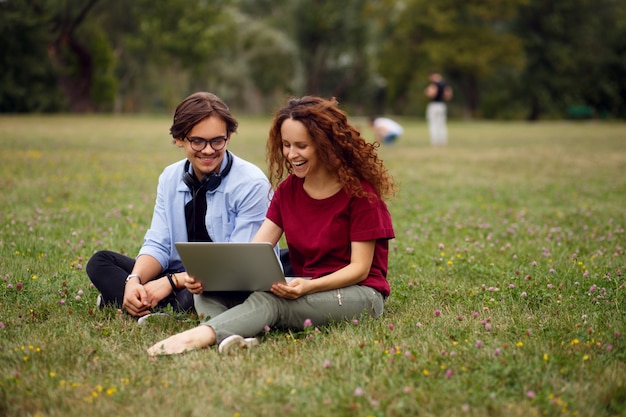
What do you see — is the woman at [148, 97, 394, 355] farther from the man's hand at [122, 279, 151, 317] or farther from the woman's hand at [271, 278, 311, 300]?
the man's hand at [122, 279, 151, 317]

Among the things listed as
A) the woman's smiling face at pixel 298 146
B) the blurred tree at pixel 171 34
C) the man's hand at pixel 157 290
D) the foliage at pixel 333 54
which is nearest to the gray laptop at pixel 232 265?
the man's hand at pixel 157 290

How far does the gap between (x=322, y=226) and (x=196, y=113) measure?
1.17 m

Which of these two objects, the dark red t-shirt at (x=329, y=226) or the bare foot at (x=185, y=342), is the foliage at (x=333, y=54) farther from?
the bare foot at (x=185, y=342)

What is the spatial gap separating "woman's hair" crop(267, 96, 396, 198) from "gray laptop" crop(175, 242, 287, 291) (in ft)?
2.39

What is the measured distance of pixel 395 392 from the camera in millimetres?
3492

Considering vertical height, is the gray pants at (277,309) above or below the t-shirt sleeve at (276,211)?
below

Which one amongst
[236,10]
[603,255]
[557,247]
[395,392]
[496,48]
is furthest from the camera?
[236,10]

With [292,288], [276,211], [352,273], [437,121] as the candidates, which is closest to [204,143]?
[276,211]

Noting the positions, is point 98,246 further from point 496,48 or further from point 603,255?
point 496,48

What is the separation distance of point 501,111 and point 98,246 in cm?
5748

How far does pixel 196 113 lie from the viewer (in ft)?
16.1

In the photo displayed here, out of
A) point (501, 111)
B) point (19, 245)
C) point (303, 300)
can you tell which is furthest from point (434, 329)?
point (501, 111)

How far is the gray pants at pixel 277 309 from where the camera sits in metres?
4.36

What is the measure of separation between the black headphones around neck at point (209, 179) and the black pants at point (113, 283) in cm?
75
